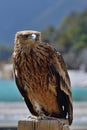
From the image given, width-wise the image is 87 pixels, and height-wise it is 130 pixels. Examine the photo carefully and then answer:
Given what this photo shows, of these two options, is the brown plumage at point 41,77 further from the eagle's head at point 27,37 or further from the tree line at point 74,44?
the tree line at point 74,44

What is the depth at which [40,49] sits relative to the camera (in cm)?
423

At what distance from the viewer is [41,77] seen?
4.41 metres

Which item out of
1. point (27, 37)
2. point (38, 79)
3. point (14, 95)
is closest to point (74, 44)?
point (14, 95)

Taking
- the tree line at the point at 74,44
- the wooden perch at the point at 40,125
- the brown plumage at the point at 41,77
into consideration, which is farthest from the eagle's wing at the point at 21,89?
the tree line at the point at 74,44

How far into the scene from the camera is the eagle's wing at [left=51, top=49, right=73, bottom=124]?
14.4ft

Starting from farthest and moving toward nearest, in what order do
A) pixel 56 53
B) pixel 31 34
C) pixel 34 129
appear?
pixel 56 53 → pixel 31 34 → pixel 34 129

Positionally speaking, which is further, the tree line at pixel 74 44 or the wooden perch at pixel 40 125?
the tree line at pixel 74 44

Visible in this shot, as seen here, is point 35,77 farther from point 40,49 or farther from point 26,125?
point 26,125

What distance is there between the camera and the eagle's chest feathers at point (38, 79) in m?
4.27

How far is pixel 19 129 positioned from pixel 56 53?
33.8 inches

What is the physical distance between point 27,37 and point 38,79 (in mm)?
358

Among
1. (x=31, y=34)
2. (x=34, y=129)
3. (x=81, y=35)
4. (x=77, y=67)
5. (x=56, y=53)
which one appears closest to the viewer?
(x=34, y=129)


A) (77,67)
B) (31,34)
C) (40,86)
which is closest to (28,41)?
(31,34)

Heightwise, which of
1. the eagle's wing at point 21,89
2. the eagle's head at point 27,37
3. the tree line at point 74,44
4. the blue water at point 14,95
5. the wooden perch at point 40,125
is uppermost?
the tree line at point 74,44
